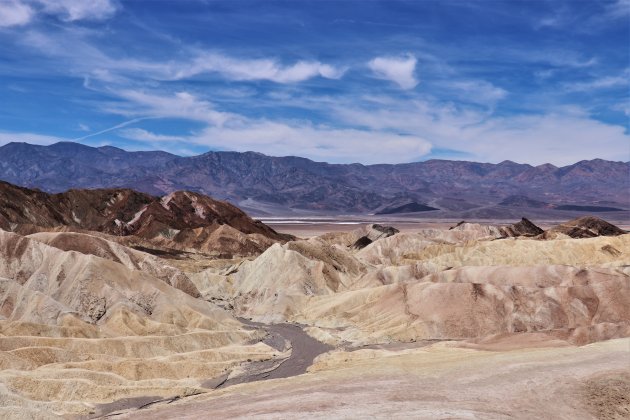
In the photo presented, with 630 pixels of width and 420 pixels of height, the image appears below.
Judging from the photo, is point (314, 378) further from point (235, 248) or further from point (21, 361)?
point (235, 248)

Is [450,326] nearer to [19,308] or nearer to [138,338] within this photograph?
[138,338]

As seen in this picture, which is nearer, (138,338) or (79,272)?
(138,338)

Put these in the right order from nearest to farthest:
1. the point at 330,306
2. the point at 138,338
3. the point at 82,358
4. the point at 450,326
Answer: the point at 82,358
the point at 138,338
the point at 450,326
the point at 330,306

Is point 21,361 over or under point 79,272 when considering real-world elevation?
under

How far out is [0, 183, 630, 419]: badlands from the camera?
160ft

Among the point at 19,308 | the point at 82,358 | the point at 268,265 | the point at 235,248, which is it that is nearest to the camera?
the point at 82,358

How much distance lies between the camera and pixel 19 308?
279ft

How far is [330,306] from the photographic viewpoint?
10962 cm

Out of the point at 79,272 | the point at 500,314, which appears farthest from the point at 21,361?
the point at 500,314

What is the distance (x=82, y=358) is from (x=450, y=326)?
50.2 metres

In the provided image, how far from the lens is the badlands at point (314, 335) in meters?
48.8

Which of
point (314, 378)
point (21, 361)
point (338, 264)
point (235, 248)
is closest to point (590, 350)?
point (314, 378)

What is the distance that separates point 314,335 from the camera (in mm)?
94875

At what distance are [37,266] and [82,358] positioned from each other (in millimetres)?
33656
